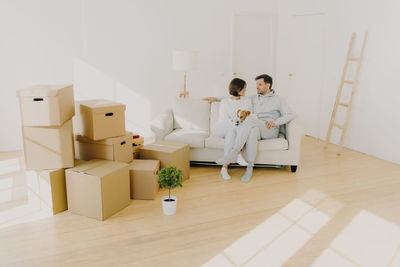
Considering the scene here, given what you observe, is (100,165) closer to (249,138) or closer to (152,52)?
(249,138)

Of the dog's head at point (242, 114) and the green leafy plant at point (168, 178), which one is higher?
the dog's head at point (242, 114)


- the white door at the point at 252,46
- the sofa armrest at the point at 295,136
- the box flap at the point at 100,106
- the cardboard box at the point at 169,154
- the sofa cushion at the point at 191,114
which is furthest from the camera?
the white door at the point at 252,46

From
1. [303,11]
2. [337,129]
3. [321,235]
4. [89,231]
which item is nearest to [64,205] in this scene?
[89,231]

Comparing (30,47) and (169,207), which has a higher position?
(30,47)

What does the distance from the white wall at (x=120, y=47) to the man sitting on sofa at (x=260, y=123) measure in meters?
1.91

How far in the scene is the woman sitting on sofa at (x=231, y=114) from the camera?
3.88m

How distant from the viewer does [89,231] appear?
2.63m

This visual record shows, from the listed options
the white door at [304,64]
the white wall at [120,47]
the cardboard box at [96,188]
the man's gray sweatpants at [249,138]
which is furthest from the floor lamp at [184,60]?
the cardboard box at [96,188]

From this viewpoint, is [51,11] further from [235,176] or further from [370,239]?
[370,239]

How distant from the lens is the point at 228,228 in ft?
8.88

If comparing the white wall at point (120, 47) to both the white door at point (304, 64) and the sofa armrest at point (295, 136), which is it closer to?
the white door at point (304, 64)

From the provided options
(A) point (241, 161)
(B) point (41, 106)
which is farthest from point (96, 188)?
(A) point (241, 161)

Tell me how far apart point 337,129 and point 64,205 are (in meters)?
4.13

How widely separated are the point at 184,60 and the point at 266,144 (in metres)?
1.88
